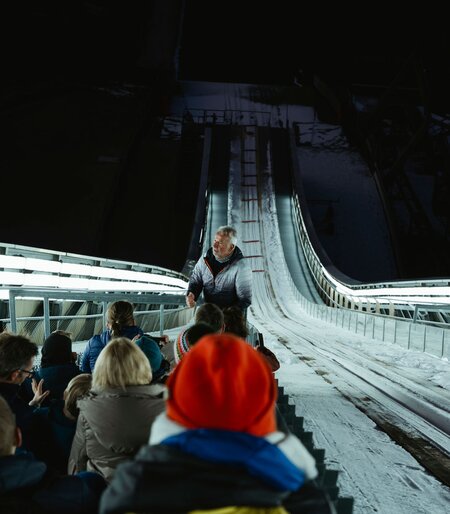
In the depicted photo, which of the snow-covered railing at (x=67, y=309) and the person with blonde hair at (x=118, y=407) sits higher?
the snow-covered railing at (x=67, y=309)

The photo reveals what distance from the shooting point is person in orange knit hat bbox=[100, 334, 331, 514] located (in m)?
1.16

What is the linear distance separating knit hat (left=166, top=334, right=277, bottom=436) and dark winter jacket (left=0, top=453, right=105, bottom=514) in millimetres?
654

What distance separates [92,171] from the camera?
25.7 m

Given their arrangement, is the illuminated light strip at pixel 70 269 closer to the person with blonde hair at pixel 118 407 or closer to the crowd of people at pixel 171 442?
the crowd of people at pixel 171 442

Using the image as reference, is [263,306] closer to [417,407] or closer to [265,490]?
[417,407]

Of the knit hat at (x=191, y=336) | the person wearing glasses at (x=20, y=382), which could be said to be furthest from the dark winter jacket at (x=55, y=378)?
the knit hat at (x=191, y=336)

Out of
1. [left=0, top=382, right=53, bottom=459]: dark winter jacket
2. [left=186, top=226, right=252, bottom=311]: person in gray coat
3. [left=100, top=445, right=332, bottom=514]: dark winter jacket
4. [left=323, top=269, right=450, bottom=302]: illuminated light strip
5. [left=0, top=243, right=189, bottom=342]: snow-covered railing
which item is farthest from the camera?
[left=323, top=269, right=450, bottom=302]: illuminated light strip

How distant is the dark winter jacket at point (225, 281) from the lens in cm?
443

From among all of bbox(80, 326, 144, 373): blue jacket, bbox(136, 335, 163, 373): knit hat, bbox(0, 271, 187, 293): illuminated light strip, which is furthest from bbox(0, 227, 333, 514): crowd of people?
bbox(0, 271, 187, 293): illuminated light strip

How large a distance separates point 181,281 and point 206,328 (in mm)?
13428

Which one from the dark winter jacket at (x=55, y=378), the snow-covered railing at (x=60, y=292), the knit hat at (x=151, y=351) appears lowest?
the dark winter jacket at (x=55, y=378)

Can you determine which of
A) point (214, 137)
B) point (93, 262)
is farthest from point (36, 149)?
point (93, 262)

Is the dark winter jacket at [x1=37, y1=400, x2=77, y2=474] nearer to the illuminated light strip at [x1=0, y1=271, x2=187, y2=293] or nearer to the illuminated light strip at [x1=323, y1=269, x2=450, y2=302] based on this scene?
the illuminated light strip at [x1=0, y1=271, x2=187, y2=293]

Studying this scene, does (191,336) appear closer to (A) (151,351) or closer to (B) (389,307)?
(A) (151,351)
